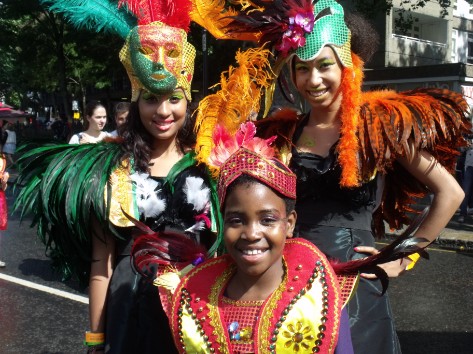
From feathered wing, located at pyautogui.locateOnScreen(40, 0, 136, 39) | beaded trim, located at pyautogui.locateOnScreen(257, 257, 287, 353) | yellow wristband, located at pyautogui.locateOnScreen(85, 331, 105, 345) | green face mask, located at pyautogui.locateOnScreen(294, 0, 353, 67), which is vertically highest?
feathered wing, located at pyautogui.locateOnScreen(40, 0, 136, 39)

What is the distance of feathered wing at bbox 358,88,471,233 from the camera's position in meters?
2.45

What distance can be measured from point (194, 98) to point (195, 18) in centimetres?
42

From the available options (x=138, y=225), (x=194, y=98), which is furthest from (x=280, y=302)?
(x=194, y=98)

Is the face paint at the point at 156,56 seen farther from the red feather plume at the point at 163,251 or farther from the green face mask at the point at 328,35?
the red feather plume at the point at 163,251

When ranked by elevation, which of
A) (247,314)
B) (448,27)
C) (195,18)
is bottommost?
(247,314)

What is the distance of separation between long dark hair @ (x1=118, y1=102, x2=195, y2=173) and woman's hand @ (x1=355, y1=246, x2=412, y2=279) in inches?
32.6

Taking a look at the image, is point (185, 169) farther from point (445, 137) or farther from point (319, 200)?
point (445, 137)

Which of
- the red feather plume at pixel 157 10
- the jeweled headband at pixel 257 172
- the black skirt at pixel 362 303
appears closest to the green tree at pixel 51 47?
the red feather plume at pixel 157 10

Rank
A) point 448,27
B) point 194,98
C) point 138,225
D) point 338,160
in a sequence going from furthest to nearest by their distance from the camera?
point 448,27, point 194,98, point 338,160, point 138,225

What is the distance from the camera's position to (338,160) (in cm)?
247

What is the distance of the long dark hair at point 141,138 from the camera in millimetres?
2564

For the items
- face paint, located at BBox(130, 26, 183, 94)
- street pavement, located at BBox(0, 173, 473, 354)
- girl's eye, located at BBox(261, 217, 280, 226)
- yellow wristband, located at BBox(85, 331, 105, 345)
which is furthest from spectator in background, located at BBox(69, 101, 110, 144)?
girl's eye, located at BBox(261, 217, 280, 226)

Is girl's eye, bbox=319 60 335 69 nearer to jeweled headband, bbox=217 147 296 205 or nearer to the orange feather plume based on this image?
the orange feather plume

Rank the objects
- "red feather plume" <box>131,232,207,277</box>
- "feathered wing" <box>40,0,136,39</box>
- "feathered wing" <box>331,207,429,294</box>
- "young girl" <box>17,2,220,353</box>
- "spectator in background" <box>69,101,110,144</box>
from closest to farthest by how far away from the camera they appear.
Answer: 1. "feathered wing" <box>331,207,429,294</box>
2. "red feather plume" <box>131,232,207,277</box>
3. "young girl" <box>17,2,220,353</box>
4. "feathered wing" <box>40,0,136,39</box>
5. "spectator in background" <box>69,101,110,144</box>
